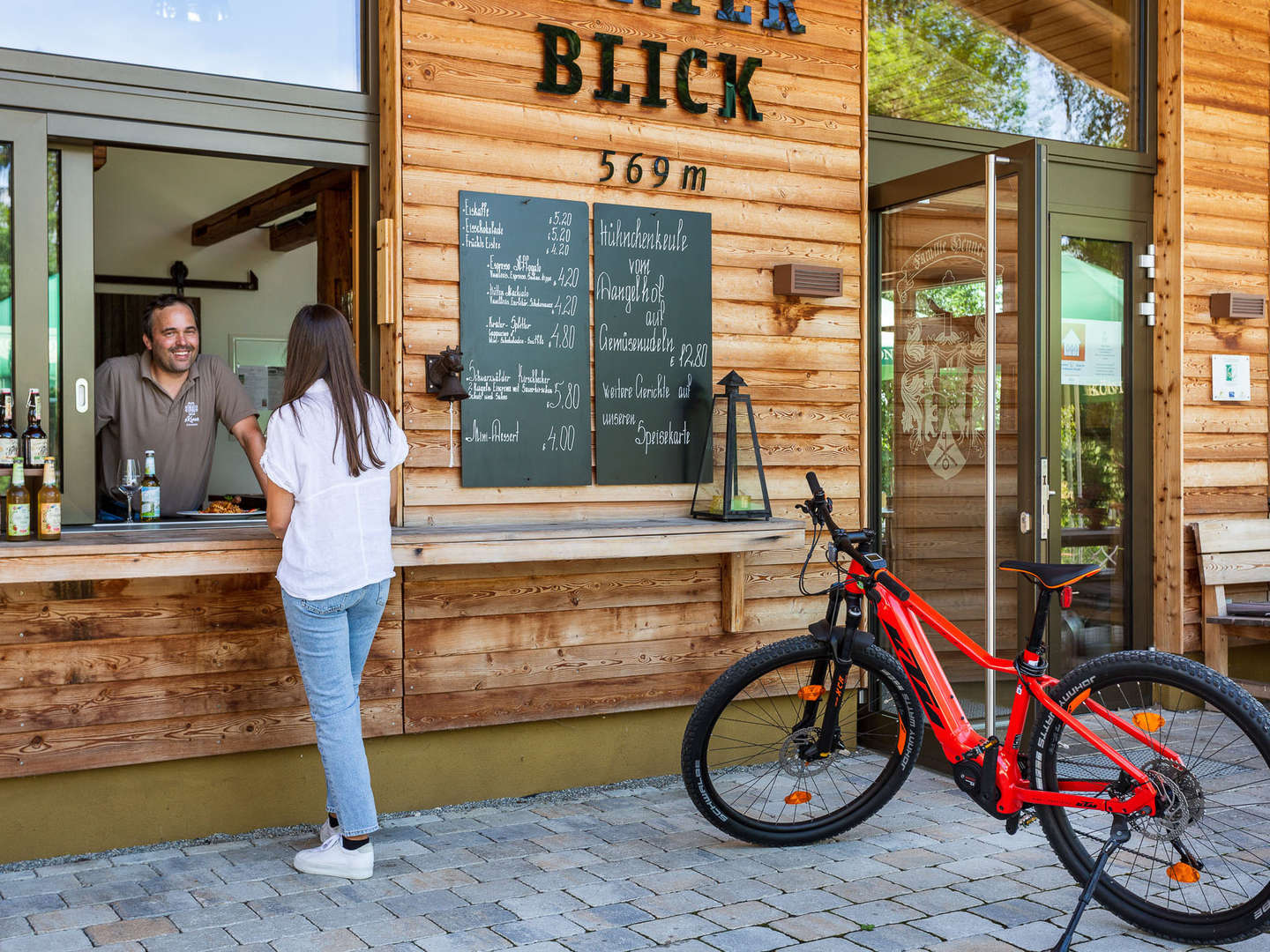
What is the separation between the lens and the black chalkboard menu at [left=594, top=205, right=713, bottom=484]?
4.42 m

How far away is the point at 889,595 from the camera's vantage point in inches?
141

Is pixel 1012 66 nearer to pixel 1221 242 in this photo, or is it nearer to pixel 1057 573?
pixel 1221 242

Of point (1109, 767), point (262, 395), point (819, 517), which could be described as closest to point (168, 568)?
point (819, 517)

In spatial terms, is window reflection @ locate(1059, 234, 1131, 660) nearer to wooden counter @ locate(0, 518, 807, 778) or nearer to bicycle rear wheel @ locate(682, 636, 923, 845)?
wooden counter @ locate(0, 518, 807, 778)

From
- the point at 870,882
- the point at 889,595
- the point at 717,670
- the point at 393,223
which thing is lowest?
the point at 870,882

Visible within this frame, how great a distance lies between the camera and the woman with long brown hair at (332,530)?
11.1 ft

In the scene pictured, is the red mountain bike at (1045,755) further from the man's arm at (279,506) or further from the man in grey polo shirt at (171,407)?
the man in grey polo shirt at (171,407)

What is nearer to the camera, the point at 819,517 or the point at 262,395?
the point at 819,517

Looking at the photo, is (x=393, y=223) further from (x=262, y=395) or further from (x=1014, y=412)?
(x=262, y=395)

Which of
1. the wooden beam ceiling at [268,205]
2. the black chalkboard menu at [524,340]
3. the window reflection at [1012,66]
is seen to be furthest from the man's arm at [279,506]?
the window reflection at [1012,66]

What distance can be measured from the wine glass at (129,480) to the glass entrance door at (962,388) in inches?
108

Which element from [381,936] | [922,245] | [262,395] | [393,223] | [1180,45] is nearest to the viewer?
[381,936]

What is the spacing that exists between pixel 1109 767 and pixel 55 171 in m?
3.50

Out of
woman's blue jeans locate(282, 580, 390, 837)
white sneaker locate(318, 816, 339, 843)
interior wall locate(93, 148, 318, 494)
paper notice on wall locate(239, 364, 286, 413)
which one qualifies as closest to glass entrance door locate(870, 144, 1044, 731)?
woman's blue jeans locate(282, 580, 390, 837)
